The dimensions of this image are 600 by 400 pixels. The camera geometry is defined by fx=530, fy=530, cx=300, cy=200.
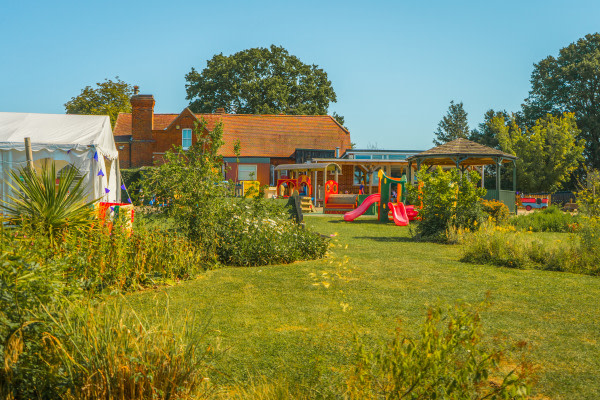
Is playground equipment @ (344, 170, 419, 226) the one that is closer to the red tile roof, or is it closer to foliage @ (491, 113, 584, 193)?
foliage @ (491, 113, 584, 193)

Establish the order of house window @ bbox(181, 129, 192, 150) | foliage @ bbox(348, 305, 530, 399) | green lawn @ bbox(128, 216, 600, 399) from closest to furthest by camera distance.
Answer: foliage @ bbox(348, 305, 530, 399)
green lawn @ bbox(128, 216, 600, 399)
house window @ bbox(181, 129, 192, 150)

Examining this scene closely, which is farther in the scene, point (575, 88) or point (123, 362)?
point (575, 88)

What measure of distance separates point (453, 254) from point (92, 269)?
717 centimetres

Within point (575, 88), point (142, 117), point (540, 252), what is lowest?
point (540, 252)

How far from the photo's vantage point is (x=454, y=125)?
8012 cm

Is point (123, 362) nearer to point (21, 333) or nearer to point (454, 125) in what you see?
point (21, 333)

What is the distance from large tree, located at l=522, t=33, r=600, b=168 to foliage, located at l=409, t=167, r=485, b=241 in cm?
4124

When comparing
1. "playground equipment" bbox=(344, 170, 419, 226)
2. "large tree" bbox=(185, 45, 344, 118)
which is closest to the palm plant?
"playground equipment" bbox=(344, 170, 419, 226)

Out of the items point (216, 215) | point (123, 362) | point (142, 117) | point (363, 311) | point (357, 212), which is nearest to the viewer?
point (123, 362)

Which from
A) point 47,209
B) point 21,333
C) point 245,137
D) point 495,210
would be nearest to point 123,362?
point 21,333

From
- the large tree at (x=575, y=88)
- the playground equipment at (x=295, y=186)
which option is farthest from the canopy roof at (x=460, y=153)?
the large tree at (x=575, y=88)

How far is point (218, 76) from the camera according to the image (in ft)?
181

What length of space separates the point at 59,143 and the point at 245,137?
31544 mm

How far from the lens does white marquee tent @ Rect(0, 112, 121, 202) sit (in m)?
13.1
